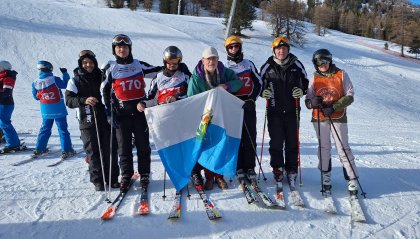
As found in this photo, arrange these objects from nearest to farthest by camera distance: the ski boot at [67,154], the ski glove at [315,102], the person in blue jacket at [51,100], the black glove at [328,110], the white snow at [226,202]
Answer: the white snow at [226,202], the black glove at [328,110], the ski glove at [315,102], the ski boot at [67,154], the person in blue jacket at [51,100]

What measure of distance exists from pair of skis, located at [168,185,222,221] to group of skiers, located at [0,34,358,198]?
365 millimetres

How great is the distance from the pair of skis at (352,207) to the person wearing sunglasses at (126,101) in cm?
271

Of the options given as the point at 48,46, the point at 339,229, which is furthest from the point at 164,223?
the point at 48,46

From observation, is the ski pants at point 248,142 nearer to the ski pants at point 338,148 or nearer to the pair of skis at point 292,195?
the pair of skis at point 292,195

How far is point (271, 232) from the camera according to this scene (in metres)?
3.79

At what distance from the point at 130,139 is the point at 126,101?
2.00ft

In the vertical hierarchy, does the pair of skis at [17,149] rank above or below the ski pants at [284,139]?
below

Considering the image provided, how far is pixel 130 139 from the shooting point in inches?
197

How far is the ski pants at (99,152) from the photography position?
16.5ft

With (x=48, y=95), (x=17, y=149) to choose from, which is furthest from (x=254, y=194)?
(x=17, y=149)

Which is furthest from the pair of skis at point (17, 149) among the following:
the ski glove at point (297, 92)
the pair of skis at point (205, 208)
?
the ski glove at point (297, 92)

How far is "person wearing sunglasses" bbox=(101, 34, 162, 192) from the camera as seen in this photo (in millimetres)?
4824

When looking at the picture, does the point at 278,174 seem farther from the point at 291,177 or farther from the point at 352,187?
the point at 352,187

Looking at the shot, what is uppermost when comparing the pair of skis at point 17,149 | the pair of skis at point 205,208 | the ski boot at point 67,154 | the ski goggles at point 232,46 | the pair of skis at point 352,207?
the ski goggles at point 232,46
